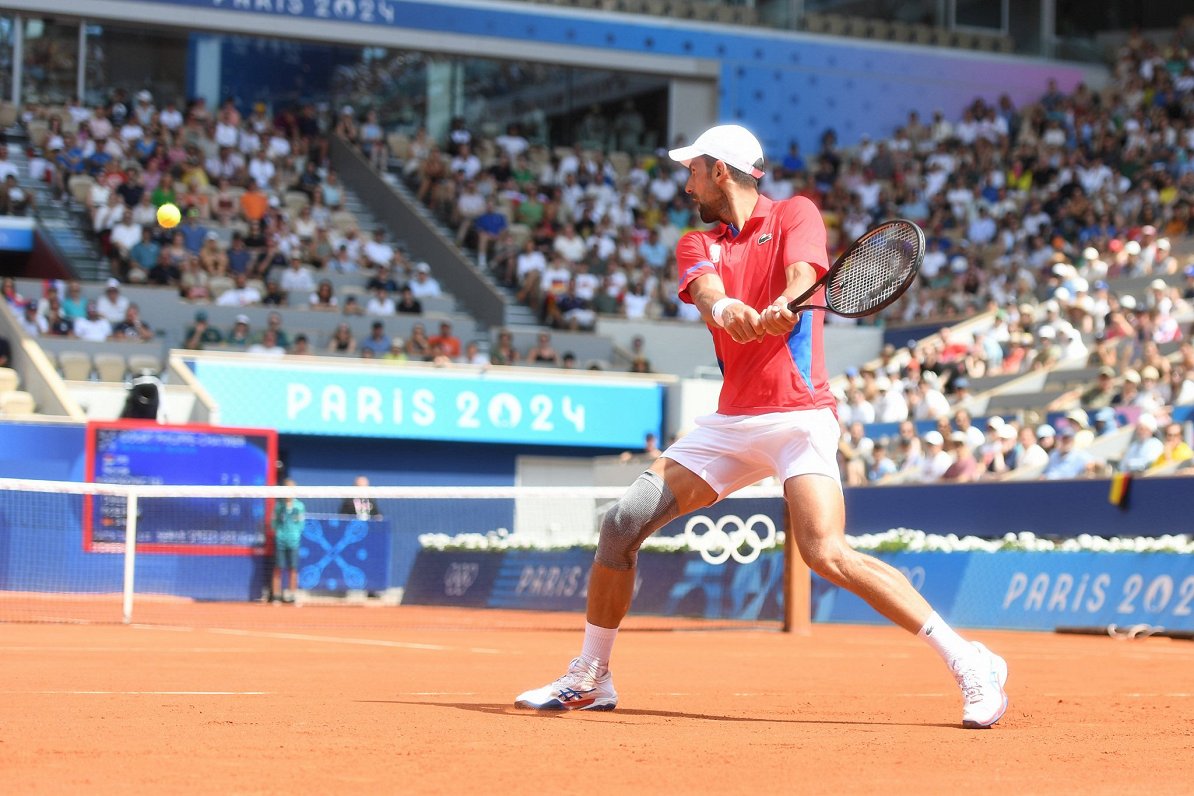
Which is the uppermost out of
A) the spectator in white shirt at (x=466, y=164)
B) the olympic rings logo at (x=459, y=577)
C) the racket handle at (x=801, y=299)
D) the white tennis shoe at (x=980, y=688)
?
the spectator in white shirt at (x=466, y=164)

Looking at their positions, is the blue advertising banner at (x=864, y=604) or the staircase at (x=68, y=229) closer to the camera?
the blue advertising banner at (x=864, y=604)

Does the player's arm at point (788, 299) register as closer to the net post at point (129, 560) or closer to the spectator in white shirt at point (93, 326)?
the net post at point (129, 560)

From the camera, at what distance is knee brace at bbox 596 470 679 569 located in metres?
6.38

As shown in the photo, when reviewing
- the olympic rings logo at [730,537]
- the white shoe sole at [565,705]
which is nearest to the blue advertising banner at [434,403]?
the olympic rings logo at [730,537]

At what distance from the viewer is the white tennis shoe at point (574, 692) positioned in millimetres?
6547

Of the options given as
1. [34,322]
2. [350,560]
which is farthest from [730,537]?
[34,322]

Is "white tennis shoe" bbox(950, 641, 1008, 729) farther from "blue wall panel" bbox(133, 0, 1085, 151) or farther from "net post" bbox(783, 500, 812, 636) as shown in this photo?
"blue wall panel" bbox(133, 0, 1085, 151)

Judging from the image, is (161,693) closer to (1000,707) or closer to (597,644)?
(597,644)

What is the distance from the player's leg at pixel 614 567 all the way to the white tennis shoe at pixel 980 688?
108 cm

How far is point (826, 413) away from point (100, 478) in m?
13.8

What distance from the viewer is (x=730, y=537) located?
1717 centimetres

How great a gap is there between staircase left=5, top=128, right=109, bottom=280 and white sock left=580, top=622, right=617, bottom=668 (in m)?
20.9

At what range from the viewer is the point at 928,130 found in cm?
3469

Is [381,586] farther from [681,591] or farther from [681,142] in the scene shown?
[681,142]
